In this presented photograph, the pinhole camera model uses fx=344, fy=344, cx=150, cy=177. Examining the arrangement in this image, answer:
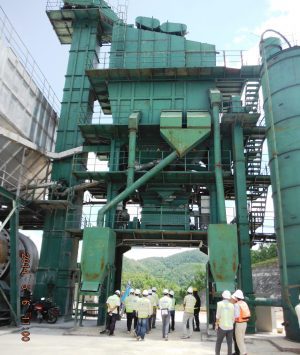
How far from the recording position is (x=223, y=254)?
12.6 meters

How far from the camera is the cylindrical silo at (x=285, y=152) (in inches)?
429

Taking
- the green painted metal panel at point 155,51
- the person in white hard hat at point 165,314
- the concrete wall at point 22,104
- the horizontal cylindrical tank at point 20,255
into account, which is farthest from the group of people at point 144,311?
the green painted metal panel at point 155,51

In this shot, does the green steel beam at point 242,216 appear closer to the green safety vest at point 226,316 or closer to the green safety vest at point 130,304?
the green safety vest at point 130,304

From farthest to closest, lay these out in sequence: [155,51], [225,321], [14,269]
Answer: [155,51] < [14,269] < [225,321]

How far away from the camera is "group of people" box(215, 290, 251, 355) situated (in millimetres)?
7379

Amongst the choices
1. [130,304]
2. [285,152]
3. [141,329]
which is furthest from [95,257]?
[285,152]

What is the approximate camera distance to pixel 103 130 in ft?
54.3

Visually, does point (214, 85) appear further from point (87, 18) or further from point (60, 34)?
point (60, 34)

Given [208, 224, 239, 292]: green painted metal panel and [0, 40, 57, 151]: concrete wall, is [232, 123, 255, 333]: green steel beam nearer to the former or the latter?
[208, 224, 239, 292]: green painted metal panel

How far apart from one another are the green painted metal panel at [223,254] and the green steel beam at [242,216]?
1.29 meters

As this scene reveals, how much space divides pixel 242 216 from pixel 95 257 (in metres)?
6.24

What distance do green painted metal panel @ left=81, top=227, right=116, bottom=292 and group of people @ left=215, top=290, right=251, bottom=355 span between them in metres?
6.14

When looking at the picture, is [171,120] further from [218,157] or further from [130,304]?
[130,304]

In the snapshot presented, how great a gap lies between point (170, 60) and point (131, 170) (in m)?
6.64
